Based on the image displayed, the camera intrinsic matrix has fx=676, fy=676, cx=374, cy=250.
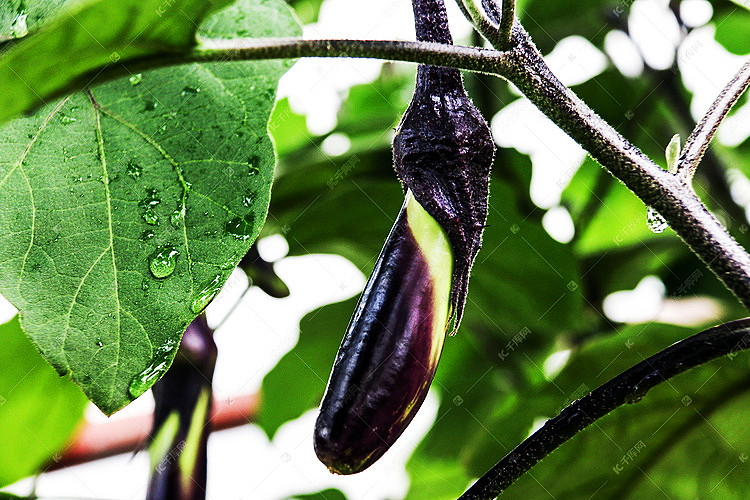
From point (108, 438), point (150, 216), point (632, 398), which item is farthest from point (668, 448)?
point (108, 438)

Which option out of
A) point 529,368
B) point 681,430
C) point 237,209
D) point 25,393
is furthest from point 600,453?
point 25,393

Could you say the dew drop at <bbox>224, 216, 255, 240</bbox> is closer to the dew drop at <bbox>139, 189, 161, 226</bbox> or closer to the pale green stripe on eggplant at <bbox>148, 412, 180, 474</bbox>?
the dew drop at <bbox>139, 189, 161, 226</bbox>

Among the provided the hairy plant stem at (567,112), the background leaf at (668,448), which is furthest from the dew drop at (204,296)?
the background leaf at (668,448)

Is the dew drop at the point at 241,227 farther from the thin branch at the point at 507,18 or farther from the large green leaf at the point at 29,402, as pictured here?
the large green leaf at the point at 29,402

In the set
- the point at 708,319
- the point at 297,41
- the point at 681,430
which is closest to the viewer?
the point at 297,41

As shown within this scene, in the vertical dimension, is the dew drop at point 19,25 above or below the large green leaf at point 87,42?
below

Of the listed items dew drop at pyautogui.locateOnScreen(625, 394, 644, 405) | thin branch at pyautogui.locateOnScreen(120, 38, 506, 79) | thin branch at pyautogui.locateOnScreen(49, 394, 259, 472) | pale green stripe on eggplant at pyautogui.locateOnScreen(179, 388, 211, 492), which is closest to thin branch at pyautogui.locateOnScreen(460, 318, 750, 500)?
dew drop at pyautogui.locateOnScreen(625, 394, 644, 405)

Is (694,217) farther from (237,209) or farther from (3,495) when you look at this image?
(3,495)
